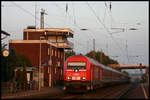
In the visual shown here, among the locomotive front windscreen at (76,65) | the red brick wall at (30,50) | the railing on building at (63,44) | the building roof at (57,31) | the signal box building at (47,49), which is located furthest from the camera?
the building roof at (57,31)

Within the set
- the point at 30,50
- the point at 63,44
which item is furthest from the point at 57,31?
the point at 30,50

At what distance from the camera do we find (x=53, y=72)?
48.8 meters

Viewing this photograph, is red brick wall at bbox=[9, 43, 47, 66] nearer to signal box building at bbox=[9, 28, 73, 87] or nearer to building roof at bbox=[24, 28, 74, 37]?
signal box building at bbox=[9, 28, 73, 87]

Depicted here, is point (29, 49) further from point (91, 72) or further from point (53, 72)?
point (91, 72)

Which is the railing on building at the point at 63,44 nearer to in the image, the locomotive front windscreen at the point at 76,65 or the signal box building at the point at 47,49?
the signal box building at the point at 47,49

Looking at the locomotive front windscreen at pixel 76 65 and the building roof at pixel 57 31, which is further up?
the building roof at pixel 57 31

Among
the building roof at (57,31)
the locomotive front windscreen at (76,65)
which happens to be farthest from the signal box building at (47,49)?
the locomotive front windscreen at (76,65)

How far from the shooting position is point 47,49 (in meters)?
46.1

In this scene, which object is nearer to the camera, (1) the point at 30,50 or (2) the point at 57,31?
(1) the point at 30,50

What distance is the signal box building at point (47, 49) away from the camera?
4575 centimetres

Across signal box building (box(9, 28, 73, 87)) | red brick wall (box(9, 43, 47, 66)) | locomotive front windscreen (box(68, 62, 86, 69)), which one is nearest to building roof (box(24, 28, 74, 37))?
signal box building (box(9, 28, 73, 87))

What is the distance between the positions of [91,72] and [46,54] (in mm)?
17542

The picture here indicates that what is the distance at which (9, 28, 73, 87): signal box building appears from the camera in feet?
150

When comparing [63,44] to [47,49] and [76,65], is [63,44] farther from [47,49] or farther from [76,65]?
[76,65]
